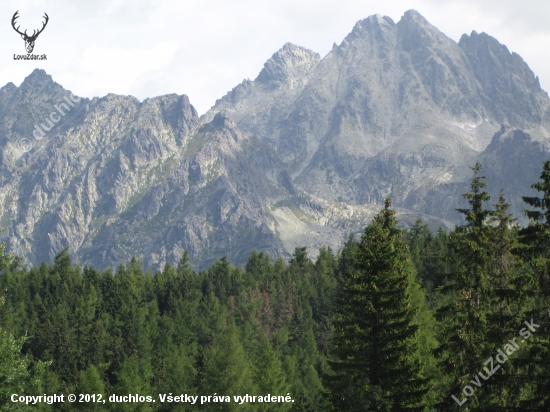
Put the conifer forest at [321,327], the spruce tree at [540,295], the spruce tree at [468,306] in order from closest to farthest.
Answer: the spruce tree at [540,295] → the conifer forest at [321,327] → the spruce tree at [468,306]

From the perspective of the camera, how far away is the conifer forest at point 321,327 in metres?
28.6

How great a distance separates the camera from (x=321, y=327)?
107438 millimetres

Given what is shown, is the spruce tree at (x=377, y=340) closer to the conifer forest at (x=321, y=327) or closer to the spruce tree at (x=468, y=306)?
the conifer forest at (x=321, y=327)

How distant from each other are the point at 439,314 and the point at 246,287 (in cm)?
10491

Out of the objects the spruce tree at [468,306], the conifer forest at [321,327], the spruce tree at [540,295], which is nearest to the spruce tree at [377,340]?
the conifer forest at [321,327]

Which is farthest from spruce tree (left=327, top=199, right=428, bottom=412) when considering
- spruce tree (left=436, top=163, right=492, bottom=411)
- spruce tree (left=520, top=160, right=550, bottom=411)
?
spruce tree (left=520, top=160, right=550, bottom=411)

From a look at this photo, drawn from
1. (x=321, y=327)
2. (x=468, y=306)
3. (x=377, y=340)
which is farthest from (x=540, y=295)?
(x=321, y=327)

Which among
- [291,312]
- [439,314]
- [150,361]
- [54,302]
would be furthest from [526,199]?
[54,302]

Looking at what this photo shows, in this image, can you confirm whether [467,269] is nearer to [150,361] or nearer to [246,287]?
[150,361]

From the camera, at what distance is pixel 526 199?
27688 mm

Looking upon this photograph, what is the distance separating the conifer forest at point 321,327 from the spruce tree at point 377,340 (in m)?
0.08

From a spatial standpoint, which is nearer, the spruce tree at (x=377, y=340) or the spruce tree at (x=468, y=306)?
the spruce tree at (x=468, y=306)

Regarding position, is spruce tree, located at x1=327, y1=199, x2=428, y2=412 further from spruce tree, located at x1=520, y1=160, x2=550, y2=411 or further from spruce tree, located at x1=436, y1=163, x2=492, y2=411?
spruce tree, located at x1=520, y1=160, x2=550, y2=411

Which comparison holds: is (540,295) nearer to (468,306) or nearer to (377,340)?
(468,306)
